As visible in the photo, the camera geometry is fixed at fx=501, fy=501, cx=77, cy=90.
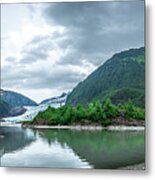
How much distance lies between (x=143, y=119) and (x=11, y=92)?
0.65 m

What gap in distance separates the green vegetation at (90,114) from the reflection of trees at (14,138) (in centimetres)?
8

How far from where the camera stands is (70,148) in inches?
93.4

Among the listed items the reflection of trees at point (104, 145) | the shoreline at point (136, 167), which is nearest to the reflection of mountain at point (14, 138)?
the reflection of trees at point (104, 145)

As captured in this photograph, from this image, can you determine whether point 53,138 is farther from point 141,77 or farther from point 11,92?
point 141,77

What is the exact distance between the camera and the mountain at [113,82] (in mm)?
2309

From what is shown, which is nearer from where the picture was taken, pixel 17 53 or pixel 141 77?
pixel 141 77

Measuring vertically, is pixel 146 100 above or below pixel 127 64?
below

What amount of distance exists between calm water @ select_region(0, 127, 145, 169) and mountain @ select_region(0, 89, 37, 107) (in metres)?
0.13

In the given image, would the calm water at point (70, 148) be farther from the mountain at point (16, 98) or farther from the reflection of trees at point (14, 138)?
the mountain at point (16, 98)

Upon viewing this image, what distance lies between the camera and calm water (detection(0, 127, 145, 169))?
2311 mm

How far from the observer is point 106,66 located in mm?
2350

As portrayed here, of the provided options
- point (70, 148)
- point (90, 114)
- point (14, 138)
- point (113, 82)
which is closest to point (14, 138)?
point (14, 138)

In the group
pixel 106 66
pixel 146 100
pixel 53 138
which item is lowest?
pixel 53 138

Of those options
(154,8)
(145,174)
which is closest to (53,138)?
(145,174)
